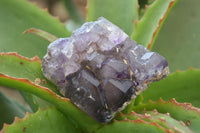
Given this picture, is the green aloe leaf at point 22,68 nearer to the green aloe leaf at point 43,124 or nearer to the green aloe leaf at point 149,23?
the green aloe leaf at point 43,124

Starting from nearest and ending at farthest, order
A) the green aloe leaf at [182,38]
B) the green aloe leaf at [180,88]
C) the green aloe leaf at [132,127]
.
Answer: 1. the green aloe leaf at [132,127]
2. the green aloe leaf at [180,88]
3. the green aloe leaf at [182,38]

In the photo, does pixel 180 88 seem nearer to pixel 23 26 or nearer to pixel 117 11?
pixel 117 11

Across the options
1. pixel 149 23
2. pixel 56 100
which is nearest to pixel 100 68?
pixel 56 100

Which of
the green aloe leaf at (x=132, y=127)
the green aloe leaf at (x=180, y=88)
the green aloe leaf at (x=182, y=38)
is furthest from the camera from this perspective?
the green aloe leaf at (x=182, y=38)

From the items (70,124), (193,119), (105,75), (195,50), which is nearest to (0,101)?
(70,124)

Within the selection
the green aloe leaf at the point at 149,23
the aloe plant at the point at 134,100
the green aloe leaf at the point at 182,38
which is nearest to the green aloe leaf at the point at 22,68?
the aloe plant at the point at 134,100

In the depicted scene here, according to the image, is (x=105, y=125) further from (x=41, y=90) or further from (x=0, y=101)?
(x=0, y=101)

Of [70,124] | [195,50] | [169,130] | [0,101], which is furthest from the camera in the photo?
[195,50]

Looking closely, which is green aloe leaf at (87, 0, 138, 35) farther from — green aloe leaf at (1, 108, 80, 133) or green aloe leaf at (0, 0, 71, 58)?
green aloe leaf at (1, 108, 80, 133)
